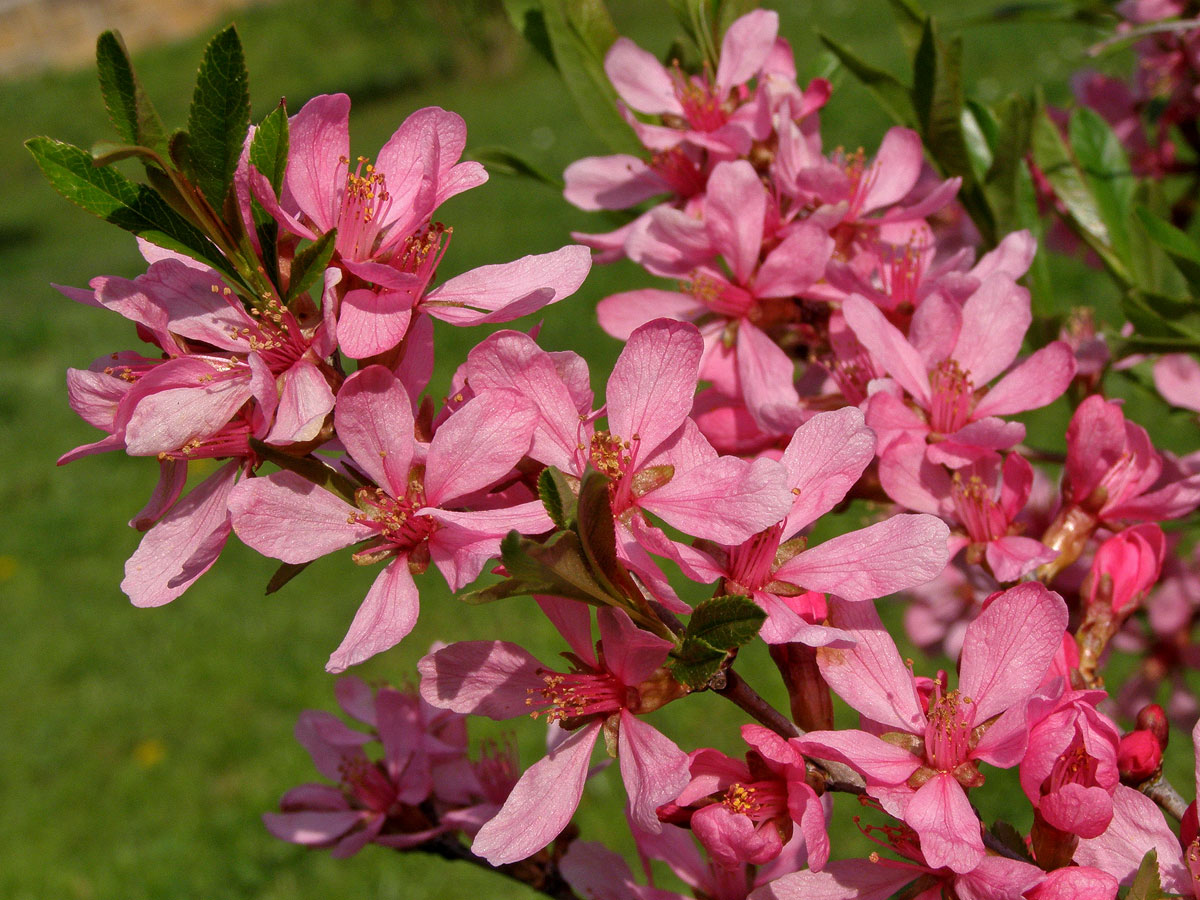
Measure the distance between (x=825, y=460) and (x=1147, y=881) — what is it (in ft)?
1.21

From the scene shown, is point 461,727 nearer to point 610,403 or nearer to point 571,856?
point 571,856

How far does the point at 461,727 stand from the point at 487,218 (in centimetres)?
793

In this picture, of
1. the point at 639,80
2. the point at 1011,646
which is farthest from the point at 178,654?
the point at 1011,646

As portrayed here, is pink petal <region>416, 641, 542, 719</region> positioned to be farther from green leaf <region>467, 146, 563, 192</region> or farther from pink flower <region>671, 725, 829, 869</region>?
green leaf <region>467, 146, 563, 192</region>

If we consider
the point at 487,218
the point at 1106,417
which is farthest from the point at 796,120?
the point at 487,218

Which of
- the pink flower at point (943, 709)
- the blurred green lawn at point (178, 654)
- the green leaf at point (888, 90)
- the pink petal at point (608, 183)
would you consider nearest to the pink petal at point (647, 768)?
the pink flower at point (943, 709)

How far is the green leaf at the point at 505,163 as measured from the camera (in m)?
1.37

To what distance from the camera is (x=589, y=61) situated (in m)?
1.44

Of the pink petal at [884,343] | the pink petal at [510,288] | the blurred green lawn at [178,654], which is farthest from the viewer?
the blurred green lawn at [178,654]

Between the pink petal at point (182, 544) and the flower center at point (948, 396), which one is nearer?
the pink petal at point (182, 544)

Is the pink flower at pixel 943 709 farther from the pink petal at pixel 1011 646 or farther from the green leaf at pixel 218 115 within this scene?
the green leaf at pixel 218 115

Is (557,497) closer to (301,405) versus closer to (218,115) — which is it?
(301,405)

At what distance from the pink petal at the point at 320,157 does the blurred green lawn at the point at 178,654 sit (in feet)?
3.17

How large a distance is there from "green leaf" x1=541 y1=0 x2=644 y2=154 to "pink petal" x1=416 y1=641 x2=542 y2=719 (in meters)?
0.77
